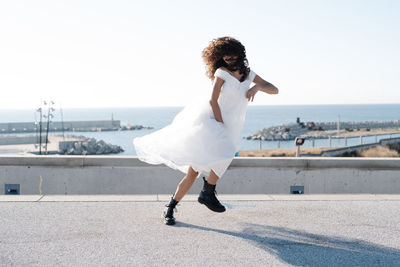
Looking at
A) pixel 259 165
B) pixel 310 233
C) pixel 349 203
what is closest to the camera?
pixel 310 233

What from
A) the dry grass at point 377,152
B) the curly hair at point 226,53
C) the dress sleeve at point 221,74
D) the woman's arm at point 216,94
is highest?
the curly hair at point 226,53

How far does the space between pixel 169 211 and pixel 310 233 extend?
51.2 inches

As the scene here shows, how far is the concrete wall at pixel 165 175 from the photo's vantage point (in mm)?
6504

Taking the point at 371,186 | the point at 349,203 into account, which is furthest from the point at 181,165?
the point at 371,186

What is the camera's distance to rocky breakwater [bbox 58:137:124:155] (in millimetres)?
80500

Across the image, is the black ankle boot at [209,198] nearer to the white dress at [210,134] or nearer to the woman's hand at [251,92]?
the white dress at [210,134]

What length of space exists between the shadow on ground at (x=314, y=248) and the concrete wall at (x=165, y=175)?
2.59m

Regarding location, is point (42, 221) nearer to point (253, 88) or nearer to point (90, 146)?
point (253, 88)

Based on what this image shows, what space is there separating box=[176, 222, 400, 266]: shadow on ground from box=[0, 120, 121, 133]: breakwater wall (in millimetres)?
150010

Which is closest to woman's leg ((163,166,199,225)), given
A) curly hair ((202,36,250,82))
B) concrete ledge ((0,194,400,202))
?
concrete ledge ((0,194,400,202))

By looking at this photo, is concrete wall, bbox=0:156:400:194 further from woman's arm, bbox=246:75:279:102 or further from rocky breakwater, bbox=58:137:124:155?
rocky breakwater, bbox=58:137:124:155

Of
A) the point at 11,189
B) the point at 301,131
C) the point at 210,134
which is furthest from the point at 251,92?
the point at 301,131

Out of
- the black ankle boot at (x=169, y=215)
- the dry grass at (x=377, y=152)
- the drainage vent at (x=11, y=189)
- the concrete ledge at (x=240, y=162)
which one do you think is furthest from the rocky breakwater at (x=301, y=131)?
the black ankle boot at (x=169, y=215)

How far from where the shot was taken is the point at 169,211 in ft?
13.3
